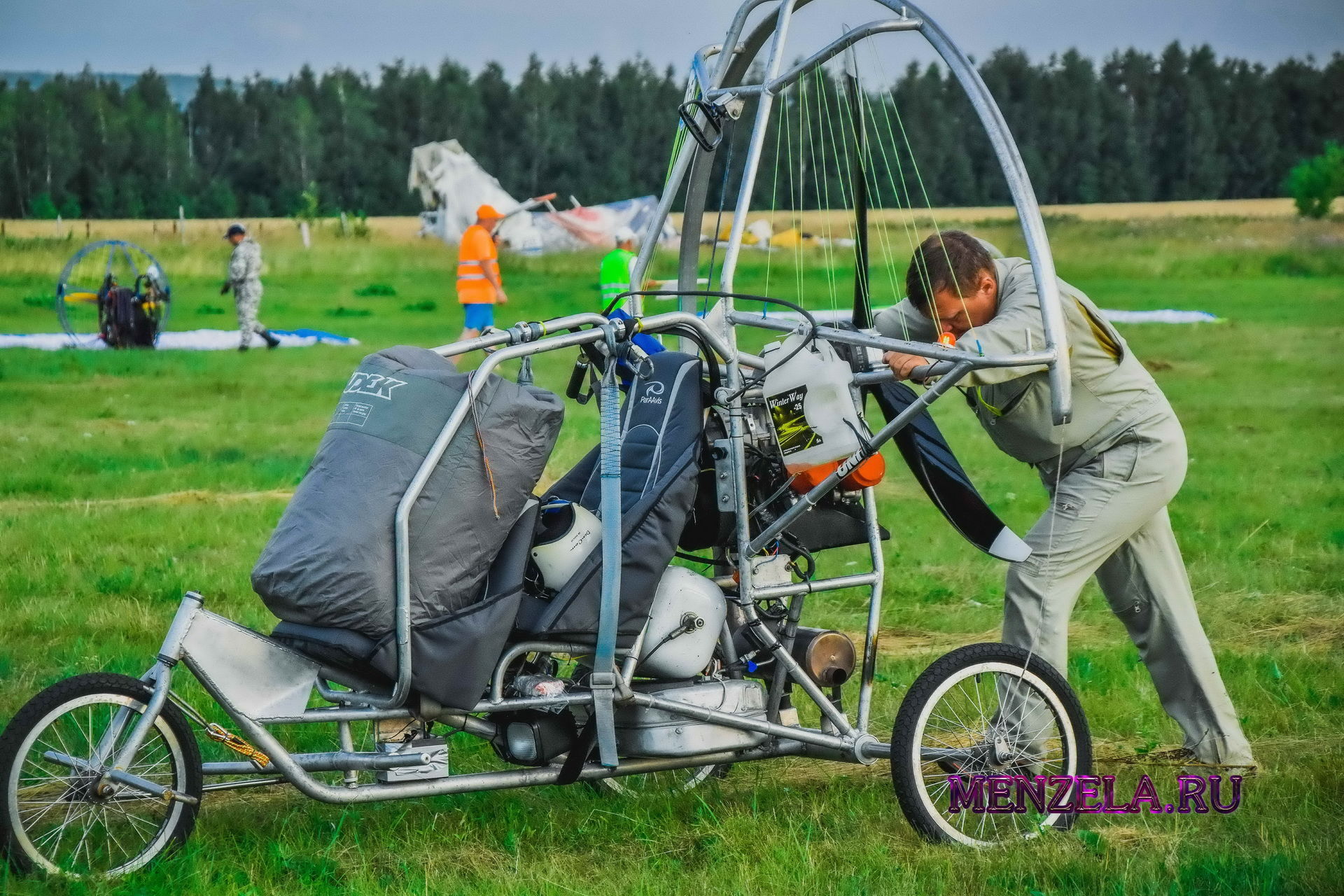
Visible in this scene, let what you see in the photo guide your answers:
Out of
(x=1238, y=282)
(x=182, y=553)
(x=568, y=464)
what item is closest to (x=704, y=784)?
(x=182, y=553)

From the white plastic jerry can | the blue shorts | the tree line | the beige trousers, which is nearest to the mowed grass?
the beige trousers

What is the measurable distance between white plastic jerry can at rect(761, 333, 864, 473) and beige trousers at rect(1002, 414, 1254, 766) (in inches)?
36.3

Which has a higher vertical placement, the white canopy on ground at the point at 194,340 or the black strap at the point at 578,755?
the white canopy on ground at the point at 194,340

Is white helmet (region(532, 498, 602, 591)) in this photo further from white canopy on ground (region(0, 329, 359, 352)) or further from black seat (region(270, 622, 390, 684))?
white canopy on ground (region(0, 329, 359, 352))

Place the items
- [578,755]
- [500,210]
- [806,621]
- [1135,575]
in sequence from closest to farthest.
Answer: [578,755], [1135,575], [806,621], [500,210]

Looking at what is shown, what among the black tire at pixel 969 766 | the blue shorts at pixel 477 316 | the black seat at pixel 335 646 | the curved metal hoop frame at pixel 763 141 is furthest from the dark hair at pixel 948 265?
the blue shorts at pixel 477 316

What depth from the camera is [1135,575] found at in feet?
17.7

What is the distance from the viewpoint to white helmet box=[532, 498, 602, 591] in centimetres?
447

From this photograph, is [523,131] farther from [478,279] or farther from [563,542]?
[563,542]

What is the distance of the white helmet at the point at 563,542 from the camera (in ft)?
14.7

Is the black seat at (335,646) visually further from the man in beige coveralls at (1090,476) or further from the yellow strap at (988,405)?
the yellow strap at (988,405)

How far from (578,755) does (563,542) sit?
63 centimetres

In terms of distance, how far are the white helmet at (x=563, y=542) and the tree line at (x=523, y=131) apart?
3476cm

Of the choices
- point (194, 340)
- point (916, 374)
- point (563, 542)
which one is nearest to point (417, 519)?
point (563, 542)
